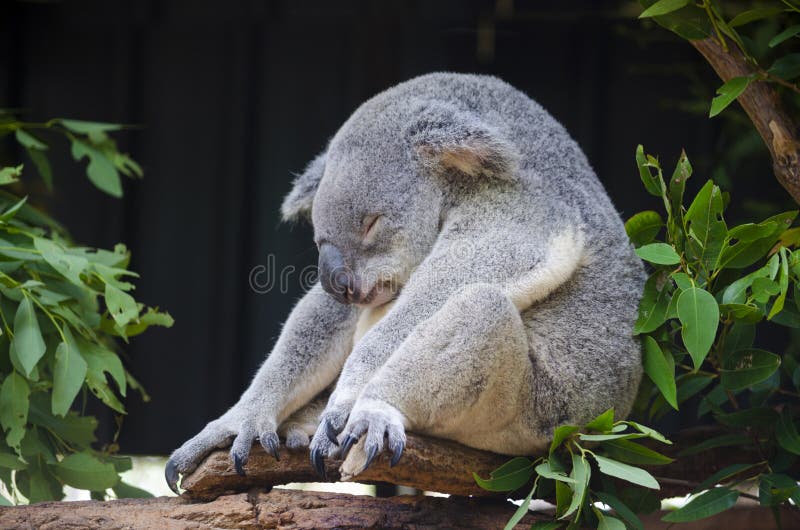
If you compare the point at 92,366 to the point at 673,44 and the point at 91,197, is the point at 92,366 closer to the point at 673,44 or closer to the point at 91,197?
the point at 91,197

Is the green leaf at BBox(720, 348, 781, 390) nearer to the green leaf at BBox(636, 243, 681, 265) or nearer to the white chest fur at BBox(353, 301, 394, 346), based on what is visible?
Result: the green leaf at BBox(636, 243, 681, 265)

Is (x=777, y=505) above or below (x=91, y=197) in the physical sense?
below

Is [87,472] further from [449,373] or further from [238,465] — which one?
[449,373]

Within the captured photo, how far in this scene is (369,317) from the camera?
8.30ft

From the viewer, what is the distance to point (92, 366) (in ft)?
8.39

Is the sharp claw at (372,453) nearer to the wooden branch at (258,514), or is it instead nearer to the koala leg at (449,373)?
the koala leg at (449,373)

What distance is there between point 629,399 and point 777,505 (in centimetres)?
45

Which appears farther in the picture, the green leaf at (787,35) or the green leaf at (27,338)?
the green leaf at (27,338)

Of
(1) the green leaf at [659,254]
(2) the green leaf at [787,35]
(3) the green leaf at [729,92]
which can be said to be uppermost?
(2) the green leaf at [787,35]

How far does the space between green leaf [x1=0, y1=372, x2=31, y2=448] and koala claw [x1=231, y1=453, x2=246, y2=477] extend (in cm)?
58

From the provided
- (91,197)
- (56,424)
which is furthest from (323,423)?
(91,197)

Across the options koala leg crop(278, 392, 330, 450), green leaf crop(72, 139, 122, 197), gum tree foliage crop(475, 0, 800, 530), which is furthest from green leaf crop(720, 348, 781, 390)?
green leaf crop(72, 139, 122, 197)

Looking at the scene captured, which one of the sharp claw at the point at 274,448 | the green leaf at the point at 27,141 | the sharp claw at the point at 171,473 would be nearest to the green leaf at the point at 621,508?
the sharp claw at the point at 274,448

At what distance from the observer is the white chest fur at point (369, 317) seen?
8.14 ft
